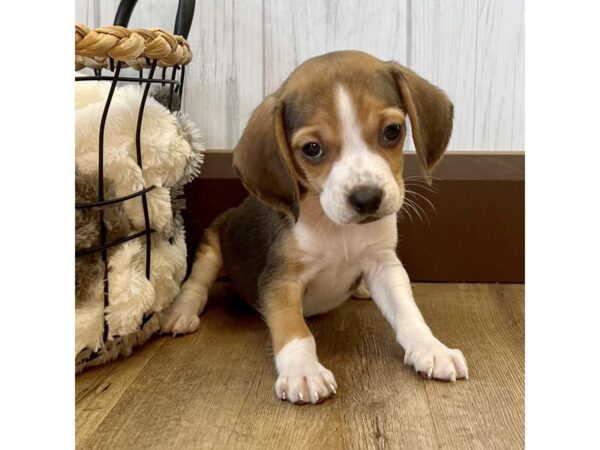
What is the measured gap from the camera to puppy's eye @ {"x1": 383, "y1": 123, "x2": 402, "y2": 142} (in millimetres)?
1877

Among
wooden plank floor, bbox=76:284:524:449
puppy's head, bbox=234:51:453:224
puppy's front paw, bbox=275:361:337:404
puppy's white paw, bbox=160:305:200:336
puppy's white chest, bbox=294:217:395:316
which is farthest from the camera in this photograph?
puppy's white paw, bbox=160:305:200:336

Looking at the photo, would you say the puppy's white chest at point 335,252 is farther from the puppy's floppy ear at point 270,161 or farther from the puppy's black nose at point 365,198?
the puppy's black nose at point 365,198

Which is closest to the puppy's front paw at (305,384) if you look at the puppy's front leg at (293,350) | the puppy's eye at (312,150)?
the puppy's front leg at (293,350)

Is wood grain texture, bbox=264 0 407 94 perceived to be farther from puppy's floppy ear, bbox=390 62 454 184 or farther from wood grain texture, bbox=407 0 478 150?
puppy's floppy ear, bbox=390 62 454 184

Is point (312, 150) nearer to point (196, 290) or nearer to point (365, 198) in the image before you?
point (365, 198)

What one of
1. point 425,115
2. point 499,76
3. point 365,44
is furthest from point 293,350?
point 499,76

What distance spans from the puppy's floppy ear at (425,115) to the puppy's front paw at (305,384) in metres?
0.65

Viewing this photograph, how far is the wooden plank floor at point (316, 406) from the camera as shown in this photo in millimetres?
1509

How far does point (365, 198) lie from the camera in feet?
5.71

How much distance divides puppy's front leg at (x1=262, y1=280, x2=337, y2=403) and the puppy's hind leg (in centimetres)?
35

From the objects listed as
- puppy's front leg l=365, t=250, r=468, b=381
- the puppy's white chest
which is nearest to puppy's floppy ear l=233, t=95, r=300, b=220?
the puppy's white chest

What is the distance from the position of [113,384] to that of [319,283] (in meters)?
0.72

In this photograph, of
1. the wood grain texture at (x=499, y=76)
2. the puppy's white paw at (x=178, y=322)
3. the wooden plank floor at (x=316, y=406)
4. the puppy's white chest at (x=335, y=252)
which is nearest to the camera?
the wooden plank floor at (x=316, y=406)
